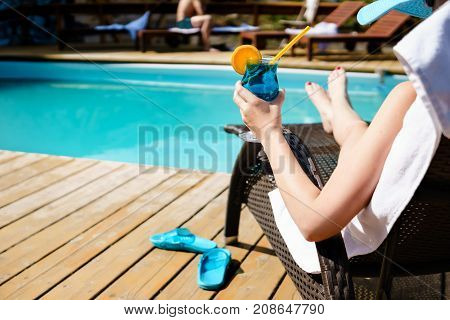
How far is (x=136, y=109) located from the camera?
660 centimetres

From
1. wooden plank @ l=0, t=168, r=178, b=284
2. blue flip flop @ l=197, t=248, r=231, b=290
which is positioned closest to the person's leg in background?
wooden plank @ l=0, t=168, r=178, b=284

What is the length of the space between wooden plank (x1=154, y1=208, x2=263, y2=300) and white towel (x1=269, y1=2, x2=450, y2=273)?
53 cm

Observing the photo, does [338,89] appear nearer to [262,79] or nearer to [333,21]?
[262,79]

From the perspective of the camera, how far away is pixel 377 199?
1.15 metres

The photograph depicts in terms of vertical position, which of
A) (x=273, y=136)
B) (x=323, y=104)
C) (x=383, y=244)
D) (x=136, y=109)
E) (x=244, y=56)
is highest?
(x=244, y=56)

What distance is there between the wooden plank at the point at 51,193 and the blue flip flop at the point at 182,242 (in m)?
0.74

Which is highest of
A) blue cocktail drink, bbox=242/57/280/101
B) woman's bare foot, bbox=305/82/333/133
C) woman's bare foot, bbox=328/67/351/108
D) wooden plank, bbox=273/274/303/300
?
blue cocktail drink, bbox=242/57/280/101

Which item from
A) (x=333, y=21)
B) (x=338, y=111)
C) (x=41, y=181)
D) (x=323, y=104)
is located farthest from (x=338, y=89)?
(x=333, y=21)

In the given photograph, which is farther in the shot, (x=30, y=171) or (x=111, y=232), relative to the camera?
(x=30, y=171)

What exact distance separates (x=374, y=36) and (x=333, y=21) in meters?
1.14

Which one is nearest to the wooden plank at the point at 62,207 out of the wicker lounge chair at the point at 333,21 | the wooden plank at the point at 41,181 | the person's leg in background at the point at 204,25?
the wooden plank at the point at 41,181

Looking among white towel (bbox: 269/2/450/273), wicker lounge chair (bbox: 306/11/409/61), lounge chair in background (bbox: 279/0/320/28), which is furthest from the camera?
lounge chair in background (bbox: 279/0/320/28)

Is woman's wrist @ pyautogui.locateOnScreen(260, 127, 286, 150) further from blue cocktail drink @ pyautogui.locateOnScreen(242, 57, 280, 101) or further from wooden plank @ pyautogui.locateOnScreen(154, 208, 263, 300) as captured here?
wooden plank @ pyautogui.locateOnScreen(154, 208, 263, 300)

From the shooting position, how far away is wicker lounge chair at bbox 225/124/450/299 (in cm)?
118
